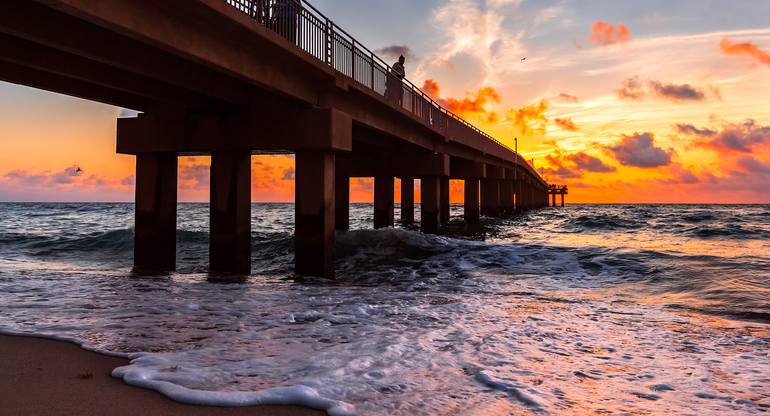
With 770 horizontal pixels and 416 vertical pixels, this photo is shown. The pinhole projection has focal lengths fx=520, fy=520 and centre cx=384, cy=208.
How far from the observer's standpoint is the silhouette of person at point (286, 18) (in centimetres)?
1214

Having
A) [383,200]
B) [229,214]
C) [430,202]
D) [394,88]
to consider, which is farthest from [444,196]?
[229,214]

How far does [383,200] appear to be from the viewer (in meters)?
34.5

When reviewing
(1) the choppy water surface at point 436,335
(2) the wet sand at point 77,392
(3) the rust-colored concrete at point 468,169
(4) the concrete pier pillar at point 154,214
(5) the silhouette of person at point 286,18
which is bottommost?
(1) the choppy water surface at point 436,335

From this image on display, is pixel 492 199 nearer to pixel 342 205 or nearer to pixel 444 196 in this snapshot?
pixel 444 196

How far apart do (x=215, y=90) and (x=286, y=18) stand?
8.28 ft

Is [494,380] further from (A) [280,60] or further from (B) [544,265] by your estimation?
(B) [544,265]

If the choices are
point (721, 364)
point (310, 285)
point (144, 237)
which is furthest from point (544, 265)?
point (144, 237)

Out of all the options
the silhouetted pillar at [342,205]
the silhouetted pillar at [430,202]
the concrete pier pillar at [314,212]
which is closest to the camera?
the concrete pier pillar at [314,212]

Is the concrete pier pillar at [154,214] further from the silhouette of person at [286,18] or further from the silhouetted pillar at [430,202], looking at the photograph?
the silhouetted pillar at [430,202]

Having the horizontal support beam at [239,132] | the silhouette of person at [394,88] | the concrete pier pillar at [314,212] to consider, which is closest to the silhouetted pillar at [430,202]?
the silhouette of person at [394,88]

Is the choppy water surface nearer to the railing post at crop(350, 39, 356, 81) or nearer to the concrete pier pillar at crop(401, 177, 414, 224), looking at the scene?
the railing post at crop(350, 39, 356, 81)

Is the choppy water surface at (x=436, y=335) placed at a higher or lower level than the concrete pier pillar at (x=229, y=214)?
lower

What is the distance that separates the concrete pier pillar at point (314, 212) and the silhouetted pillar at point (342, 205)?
16.7 metres

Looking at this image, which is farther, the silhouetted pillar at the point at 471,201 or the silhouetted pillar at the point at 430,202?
the silhouetted pillar at the point at 471,201
